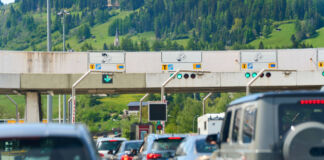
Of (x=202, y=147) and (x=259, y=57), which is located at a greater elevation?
(x=259, y=57)

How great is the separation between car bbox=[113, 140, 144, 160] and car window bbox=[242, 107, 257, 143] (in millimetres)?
12816

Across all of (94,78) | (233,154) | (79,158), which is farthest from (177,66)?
(79,158)

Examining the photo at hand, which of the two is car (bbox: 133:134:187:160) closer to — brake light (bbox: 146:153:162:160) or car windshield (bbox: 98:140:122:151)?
brake light (bbox: 146:153:162:160)

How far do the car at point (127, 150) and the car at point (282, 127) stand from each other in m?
13.0

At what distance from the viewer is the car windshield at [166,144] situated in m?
16.9

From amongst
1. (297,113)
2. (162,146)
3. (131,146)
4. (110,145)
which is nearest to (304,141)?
(297,113)

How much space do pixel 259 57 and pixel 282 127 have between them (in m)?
41.8

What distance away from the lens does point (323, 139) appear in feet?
27.5

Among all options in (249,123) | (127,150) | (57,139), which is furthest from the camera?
(127,150)

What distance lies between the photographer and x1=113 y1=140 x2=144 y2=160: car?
21981 mm

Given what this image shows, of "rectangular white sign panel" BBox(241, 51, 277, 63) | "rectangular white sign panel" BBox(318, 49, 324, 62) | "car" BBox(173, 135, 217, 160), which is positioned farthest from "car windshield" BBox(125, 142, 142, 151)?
"rectangular white sign panel" BBox(318, 49, 324, 62)

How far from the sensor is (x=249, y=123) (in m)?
9.04

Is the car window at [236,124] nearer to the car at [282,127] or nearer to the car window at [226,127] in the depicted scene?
the car at [282,127]

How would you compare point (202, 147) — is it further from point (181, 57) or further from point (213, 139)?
point (181, 57)
